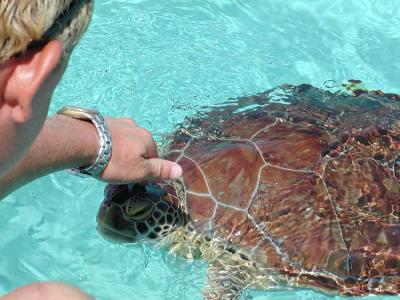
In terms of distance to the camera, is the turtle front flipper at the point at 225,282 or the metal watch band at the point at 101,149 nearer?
the metal watch band at the point at 101,149

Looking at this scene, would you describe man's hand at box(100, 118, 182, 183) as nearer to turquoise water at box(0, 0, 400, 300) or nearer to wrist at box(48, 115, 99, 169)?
wrist at box(48, 115, 99, 169)

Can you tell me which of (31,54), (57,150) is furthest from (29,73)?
(57,150)

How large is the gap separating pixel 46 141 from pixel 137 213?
825 millimetres

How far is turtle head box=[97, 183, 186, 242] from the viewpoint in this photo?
327cm

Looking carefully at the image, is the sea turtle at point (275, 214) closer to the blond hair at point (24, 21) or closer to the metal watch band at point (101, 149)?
the metal watch band at point (101, 149)

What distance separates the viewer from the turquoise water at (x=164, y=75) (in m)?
3.71

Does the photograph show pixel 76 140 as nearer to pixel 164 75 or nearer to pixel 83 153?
pixel 83 153

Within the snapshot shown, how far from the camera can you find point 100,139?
2.67 meters

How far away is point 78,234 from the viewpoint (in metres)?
3.87

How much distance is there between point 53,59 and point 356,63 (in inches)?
166

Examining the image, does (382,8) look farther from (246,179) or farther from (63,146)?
(63,146)

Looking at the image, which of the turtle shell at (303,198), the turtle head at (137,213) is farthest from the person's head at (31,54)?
the turtle shell at (303,198)

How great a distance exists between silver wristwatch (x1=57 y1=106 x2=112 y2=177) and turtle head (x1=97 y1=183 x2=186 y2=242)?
19.4 inches

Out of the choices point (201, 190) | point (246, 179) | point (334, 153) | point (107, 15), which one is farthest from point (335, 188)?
point (107, 15)
